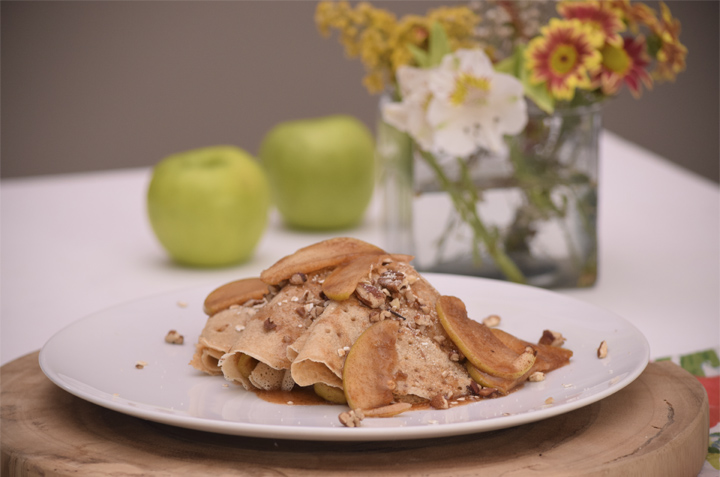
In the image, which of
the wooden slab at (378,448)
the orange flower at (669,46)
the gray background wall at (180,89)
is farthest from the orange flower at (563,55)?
the gray background wall at (180,89)

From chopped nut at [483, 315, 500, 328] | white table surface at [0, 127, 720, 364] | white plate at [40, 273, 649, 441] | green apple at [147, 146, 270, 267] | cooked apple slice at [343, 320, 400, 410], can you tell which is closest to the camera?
white plate at [40, 273, 649, 441]

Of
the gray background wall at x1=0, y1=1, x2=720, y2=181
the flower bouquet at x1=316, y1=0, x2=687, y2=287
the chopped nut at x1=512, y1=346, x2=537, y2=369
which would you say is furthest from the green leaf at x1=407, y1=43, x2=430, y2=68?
the gray background wall at x1=0, y1=1, x2=720, y2=181

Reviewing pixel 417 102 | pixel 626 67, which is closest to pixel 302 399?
pixel 417 102

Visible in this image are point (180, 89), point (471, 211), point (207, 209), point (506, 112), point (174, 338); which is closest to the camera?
point (174, 338)

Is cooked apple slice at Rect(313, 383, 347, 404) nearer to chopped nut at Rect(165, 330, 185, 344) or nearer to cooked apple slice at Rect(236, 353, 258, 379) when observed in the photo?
cooked apple slice at Rect(236, 353, 258, 379)

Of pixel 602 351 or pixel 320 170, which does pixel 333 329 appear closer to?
pixel 602 351

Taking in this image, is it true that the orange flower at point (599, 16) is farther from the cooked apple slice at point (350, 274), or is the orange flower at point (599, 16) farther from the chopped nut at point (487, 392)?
the chopped nut at point (487, 392)

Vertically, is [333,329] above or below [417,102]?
below

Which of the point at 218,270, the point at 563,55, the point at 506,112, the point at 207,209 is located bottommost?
the point at 218,270
